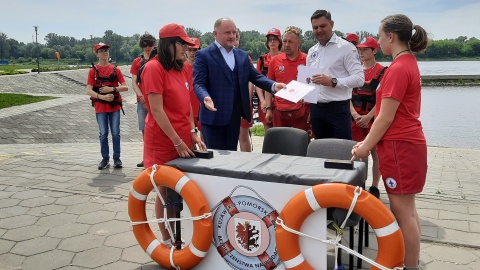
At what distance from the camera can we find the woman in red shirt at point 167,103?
9.59 ft

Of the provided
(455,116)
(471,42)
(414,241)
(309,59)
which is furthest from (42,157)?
(471,42)

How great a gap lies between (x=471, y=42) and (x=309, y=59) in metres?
77.2

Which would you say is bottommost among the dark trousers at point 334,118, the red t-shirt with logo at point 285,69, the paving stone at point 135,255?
the paving stone at point 135,255

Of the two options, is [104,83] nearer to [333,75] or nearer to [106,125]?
[106,125]

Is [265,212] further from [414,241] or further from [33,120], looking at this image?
[33,120]

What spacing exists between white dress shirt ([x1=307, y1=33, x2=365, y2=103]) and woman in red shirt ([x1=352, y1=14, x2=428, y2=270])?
1155 mm

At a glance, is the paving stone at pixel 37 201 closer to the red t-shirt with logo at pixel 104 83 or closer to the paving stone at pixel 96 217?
the paving stone at pixel 96 217

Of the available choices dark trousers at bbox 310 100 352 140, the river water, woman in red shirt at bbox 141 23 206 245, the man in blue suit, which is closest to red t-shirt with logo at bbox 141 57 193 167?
woman in red shirt at bbox 141 23 206 245

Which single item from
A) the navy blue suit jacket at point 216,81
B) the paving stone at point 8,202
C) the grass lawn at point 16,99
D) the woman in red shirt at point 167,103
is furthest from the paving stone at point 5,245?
the grass lawn at point 16,99

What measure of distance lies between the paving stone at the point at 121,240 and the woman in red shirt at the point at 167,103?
339mm

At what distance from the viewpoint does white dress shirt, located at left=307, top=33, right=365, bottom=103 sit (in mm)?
Answer: 3768

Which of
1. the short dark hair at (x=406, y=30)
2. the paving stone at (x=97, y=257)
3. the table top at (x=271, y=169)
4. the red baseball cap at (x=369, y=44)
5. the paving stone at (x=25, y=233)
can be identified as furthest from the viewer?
the red baseball cap at (x=369, y=44)

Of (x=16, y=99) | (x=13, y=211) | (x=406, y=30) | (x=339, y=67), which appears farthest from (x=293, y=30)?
(x=16, y=99)

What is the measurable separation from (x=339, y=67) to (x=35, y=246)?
295cm
